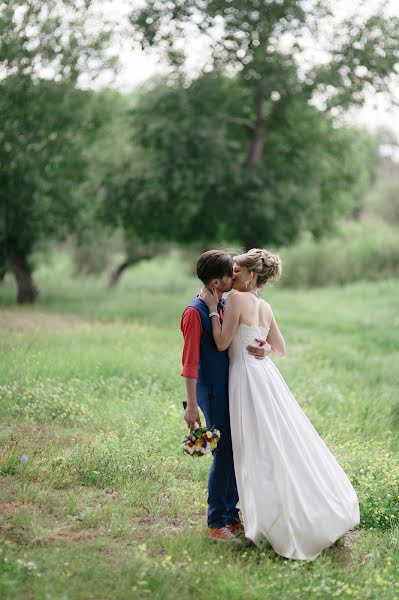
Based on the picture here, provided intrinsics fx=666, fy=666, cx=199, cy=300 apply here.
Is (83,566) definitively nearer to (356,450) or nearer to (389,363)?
(356,450)

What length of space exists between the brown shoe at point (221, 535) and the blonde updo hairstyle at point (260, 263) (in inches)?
A: 75.5

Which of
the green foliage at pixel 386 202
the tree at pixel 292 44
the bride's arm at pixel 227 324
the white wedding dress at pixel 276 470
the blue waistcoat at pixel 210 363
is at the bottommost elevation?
the white wedding dress at pixel 276 470

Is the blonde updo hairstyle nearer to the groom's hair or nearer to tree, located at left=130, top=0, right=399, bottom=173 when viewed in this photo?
the groom's hair

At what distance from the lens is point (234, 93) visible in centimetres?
1911

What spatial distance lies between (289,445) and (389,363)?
8.12m

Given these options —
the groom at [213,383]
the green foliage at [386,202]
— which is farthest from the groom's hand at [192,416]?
the green foliage at [386,202]

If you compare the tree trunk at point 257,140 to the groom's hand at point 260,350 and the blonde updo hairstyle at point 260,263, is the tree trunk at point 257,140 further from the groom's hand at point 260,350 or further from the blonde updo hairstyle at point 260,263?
the groom's hand at point 260,350

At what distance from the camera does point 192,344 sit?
4852 millimetres

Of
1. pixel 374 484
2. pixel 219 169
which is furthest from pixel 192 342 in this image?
pixel 219 169

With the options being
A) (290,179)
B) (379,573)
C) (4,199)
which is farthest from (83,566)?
(290,179)

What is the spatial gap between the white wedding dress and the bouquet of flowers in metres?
0.23

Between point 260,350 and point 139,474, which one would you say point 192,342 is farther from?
point 139,474

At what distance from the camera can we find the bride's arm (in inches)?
194

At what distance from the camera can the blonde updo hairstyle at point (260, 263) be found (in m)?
5.17
